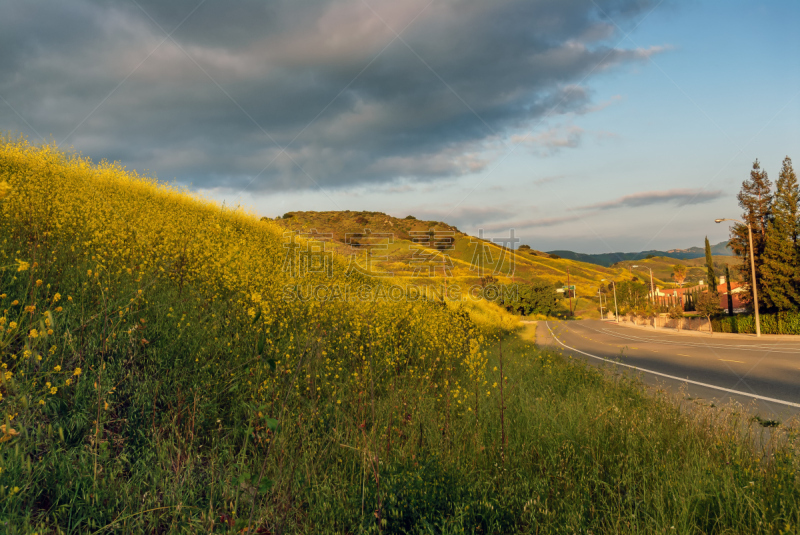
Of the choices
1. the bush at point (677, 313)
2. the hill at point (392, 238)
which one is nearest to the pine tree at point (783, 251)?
the bush at point (677, 313)

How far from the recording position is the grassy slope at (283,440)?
249cm

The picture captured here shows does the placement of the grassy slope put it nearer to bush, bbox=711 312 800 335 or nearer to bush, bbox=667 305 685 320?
bush, bbox=711 312 800 335

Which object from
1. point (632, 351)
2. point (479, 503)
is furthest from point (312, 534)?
point (632, 351)

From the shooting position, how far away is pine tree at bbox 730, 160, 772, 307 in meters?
32.8

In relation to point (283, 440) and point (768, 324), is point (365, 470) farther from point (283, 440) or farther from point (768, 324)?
point (768, 324)

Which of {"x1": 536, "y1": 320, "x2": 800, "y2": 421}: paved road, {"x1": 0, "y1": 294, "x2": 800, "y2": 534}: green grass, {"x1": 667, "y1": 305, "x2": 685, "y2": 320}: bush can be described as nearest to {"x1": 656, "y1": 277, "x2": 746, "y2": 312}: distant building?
{"x1": 667, "y1": 305, "x2": 685, "y2": 320}: bush

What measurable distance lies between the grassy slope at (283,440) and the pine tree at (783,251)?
33456 mm

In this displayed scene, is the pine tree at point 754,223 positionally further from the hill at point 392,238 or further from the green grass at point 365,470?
the green grass at point 365,470

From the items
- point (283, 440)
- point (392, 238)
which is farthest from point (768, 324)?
point (283, 440)

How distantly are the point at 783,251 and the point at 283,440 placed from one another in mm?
40461

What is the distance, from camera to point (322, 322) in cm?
650

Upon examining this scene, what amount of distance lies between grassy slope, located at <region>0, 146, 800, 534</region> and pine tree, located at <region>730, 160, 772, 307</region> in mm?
36490

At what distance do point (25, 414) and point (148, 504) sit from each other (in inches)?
43.2

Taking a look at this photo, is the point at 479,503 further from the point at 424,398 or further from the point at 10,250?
the point at 10,250
